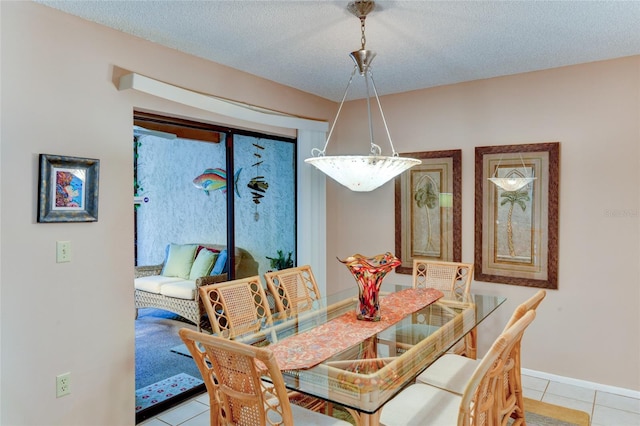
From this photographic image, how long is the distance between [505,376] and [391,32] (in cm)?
202

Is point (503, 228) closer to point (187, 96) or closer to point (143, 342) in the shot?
point (187, 96)

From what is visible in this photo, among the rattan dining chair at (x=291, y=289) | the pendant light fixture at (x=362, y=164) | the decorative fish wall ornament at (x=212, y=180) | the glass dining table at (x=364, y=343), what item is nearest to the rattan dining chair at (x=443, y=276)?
the glass dining table at (x=364, y=343)

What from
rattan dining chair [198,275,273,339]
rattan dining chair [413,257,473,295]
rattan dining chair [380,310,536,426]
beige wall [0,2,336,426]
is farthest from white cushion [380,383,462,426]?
beige wall [0,2,336,426]

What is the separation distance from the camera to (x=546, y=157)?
3.36 m

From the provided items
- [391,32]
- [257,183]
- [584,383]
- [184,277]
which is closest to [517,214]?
[584,383]

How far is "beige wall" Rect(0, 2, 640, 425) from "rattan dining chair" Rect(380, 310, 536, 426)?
175cm

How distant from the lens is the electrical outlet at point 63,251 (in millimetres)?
2328

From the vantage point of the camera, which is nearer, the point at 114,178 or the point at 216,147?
the point at 114,178

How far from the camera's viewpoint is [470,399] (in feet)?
4.50

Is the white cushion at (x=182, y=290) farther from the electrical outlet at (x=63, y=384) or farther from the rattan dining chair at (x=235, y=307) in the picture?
the electrical outlet at (x=63, y=384)

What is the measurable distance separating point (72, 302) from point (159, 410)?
1.05 m

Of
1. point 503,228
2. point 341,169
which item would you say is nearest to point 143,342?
point 341,169

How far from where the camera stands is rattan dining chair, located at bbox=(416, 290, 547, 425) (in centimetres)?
189

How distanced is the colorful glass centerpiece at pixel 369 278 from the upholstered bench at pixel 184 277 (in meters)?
1.49
